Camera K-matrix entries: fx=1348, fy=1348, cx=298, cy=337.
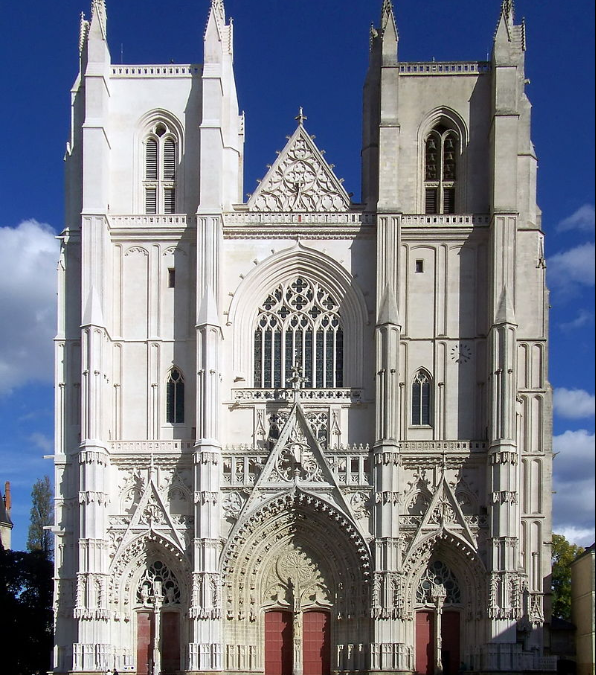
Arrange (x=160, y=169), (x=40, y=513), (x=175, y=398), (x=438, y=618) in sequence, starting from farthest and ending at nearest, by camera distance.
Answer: (x=40, y=513)
(x=160, y=169)
(x=175, y=398)
(x=438, y=618)

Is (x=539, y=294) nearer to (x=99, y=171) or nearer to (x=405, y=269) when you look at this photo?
(x=405, y=269)

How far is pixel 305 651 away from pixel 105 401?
1086cm

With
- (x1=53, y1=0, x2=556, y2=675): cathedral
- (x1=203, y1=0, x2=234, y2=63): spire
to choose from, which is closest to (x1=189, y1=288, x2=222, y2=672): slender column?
(x1=53, y1=0, x2=556, y2=675): cathedral

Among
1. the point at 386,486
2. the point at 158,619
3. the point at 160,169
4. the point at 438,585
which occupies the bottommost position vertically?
the point at 158,619

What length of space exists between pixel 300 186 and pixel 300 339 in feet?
18.1

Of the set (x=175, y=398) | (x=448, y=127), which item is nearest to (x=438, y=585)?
(x=175, y=398)

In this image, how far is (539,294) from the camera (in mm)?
47500

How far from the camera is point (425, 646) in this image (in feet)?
149

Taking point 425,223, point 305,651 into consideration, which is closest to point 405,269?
point 425,223

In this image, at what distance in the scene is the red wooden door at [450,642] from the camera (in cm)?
4534

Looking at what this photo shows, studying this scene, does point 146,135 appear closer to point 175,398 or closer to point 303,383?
point 175,398

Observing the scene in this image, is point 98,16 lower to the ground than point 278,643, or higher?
higher

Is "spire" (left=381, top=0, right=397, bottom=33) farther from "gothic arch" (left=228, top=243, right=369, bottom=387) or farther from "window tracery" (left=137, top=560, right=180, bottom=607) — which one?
"window tracery" (left=137, top=560, right=180, bottom=607)

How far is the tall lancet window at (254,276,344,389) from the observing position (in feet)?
156
